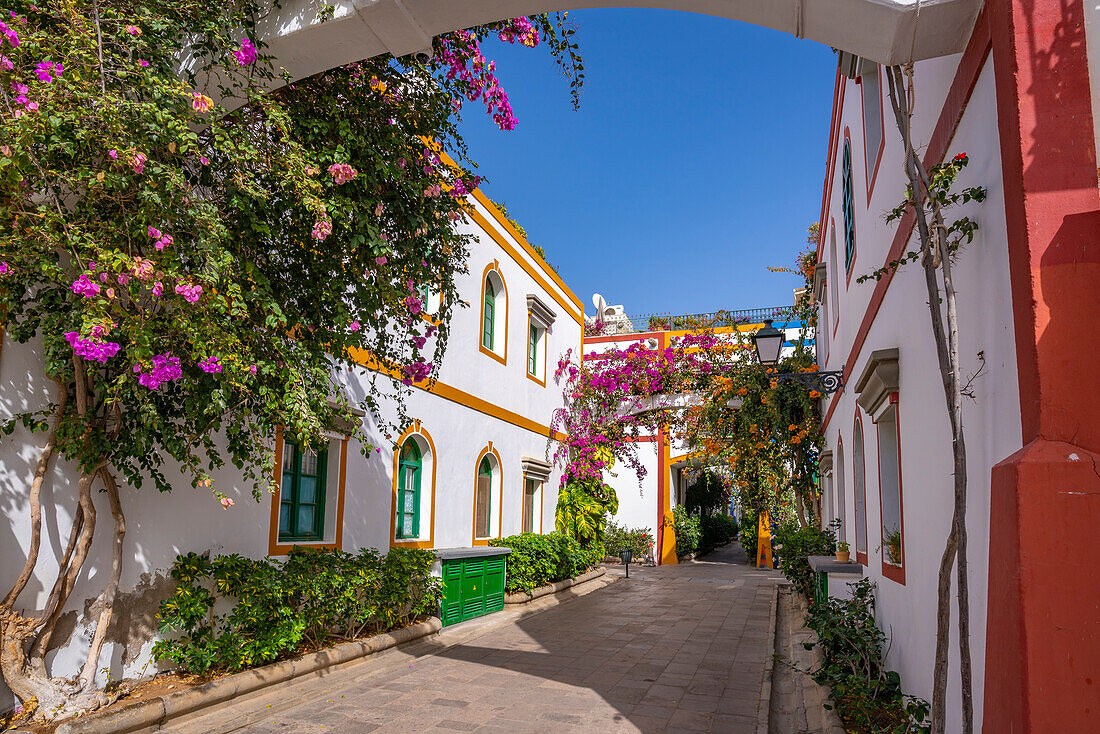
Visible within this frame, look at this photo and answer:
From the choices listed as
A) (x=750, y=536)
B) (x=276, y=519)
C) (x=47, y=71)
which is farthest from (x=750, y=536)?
(x=47, y=71)

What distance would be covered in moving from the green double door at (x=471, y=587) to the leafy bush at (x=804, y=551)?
4.81 m

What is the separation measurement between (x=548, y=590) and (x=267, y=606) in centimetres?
748

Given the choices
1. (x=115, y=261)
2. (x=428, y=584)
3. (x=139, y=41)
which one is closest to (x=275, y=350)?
(x=115, y=261)

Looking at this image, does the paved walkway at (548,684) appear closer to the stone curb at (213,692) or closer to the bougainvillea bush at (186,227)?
the stone curb at (213,692)

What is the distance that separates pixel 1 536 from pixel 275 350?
216cm

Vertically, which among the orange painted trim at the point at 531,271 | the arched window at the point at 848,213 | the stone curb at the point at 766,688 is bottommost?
the stone curb at the point at 766,688

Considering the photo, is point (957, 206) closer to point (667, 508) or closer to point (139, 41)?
point (139, 41)

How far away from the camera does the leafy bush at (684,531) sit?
21.9 m

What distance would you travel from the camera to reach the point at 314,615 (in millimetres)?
7023

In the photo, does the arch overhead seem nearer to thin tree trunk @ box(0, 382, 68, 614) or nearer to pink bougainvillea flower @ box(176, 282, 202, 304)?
pink bougainvillea flower @ box(176, 282, 202, 304)

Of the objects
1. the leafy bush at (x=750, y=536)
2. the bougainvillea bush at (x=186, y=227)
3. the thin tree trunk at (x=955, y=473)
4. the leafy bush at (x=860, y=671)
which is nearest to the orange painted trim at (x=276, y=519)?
the bougainvillea bush at (x=186, y=227)

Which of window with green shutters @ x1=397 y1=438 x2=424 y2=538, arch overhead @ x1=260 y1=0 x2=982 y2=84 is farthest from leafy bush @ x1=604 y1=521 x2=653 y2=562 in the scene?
arch overhead @ x1=260 y1=0 x2=982 y2=84

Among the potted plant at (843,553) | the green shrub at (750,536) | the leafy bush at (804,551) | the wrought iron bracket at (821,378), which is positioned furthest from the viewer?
the green shrub at (750,536)

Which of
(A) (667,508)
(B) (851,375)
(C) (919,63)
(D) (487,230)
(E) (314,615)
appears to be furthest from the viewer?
(A) (667,508)
